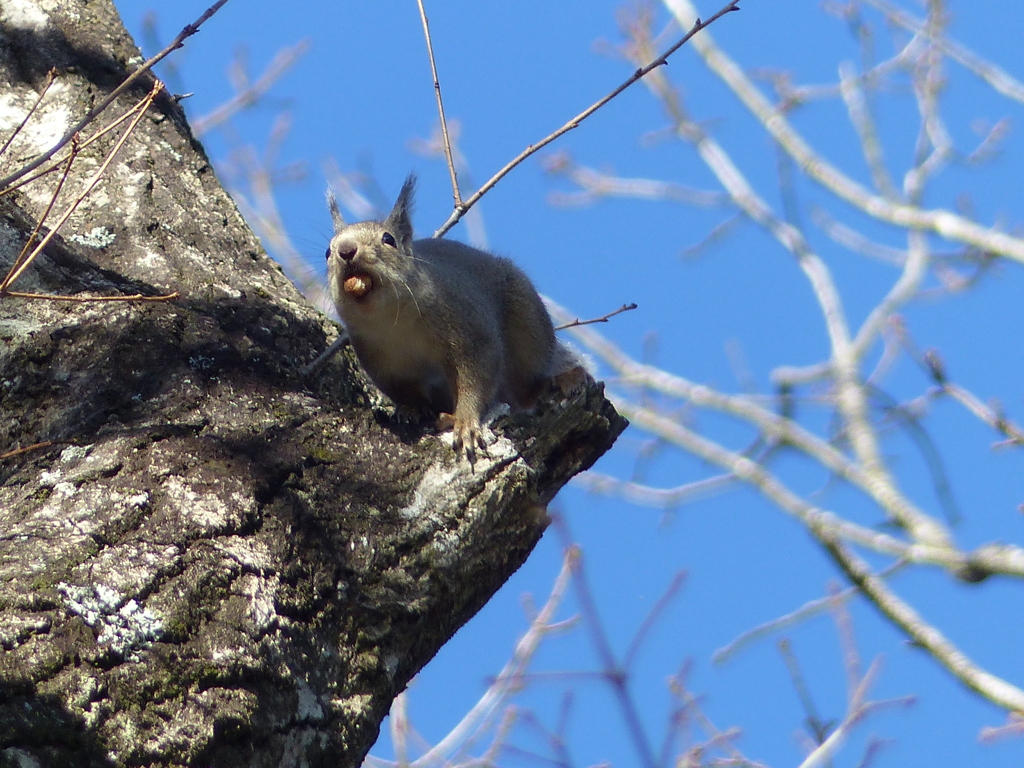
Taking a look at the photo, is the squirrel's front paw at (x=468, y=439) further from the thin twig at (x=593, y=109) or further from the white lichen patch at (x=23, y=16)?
the white lichen patch at (x=23, y=16)

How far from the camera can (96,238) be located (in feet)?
10.3

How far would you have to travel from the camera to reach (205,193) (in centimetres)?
352

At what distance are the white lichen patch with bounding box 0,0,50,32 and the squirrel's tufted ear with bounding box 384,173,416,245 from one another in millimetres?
1404

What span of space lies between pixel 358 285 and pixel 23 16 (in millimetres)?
1627

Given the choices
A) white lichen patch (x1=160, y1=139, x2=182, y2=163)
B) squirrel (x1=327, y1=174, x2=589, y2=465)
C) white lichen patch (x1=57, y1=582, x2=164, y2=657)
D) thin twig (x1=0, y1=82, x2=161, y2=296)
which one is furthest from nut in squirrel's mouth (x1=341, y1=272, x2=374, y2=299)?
white lichen patch (x1=57, y1=582, x2=164, y2=657)

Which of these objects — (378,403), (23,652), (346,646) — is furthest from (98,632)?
(378,403)

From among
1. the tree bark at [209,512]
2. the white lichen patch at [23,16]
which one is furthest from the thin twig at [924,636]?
the white lichen patch at [23,16]

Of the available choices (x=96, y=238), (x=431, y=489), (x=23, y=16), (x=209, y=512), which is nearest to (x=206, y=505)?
(x=209, y=512)

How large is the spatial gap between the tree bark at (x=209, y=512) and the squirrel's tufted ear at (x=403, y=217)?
0.65 meters

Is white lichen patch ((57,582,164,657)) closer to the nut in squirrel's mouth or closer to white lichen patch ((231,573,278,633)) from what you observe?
white lichen patch ((231,573,278,633))

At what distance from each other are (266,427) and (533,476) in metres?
0.63

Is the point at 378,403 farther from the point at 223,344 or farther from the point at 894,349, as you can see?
the point at 894,349

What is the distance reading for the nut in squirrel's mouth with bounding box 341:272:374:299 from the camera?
138 inches

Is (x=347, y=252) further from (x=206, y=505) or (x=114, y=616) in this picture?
(x=114, y=616)
